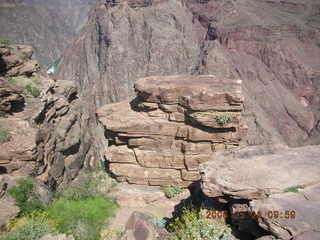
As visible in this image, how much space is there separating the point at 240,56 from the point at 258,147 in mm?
51111

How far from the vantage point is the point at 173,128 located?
1177 centimetres

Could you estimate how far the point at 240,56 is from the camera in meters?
57.4

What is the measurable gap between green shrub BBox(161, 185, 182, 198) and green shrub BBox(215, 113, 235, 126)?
9.64ft

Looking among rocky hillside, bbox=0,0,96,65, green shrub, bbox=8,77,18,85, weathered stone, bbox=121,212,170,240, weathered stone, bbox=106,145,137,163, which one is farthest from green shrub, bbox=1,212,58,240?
rocky hillside, bbox=0,0,96,65

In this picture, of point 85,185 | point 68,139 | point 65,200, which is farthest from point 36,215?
point 68,139

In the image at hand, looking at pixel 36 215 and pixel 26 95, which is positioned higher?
pixel 26 95

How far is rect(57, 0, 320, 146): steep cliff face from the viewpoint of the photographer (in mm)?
50562

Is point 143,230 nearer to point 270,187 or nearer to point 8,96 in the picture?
point 270,187

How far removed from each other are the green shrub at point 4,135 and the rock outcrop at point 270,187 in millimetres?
6125

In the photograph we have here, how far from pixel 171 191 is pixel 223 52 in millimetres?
49039

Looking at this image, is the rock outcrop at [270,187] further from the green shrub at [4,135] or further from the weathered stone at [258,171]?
the green shrub at [4,135]

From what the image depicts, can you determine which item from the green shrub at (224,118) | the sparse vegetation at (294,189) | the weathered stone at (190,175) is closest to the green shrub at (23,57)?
the weathered stone at (190,175)

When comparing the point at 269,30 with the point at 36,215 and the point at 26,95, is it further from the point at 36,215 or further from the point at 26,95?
the point at 36,215
